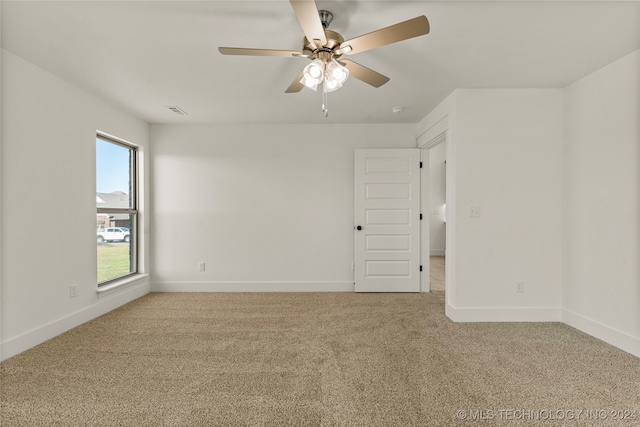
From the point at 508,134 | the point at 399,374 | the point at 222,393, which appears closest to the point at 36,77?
the point at 222,393

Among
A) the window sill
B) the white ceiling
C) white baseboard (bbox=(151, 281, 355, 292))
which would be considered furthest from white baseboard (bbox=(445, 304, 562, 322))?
the window sill

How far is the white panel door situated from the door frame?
105 mm

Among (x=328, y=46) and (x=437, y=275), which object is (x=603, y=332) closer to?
(x=437, y=275)

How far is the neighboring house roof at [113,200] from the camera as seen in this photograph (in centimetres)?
339

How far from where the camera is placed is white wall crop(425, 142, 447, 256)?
311 inches

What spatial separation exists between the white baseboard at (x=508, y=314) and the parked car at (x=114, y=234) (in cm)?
398

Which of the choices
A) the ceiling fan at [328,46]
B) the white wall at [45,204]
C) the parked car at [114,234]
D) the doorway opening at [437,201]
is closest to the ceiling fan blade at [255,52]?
the ceiling fan at [328,46]

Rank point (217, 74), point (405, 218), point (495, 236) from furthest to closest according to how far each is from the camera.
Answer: point (405, 218)
point (495, 236)
point (217, 74)

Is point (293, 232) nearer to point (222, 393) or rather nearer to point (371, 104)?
point (371, 104)

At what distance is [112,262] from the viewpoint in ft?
12.0

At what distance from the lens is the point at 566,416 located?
1.65m

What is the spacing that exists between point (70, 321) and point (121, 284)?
734mm

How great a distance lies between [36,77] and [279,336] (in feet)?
9.96

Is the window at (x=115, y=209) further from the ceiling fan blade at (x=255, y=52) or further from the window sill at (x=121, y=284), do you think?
the ceiling fan blade at (x=255, y=52)
